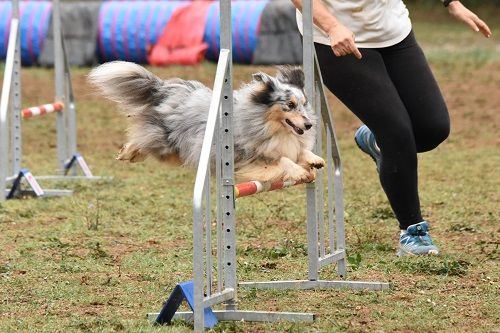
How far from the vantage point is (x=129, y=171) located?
29.6 feet

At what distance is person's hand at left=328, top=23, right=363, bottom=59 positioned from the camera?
178 inches

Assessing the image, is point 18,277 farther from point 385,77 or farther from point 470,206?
point 470,206

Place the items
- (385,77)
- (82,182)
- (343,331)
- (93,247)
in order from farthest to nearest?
(82,182) < (93,247) < (385,77) < (343,331)

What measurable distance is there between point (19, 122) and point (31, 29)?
7.71m

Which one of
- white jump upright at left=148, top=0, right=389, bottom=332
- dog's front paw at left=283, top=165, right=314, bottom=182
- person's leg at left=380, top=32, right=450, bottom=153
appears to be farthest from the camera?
person's leg at left=380, top=32, right=450, bottom=153

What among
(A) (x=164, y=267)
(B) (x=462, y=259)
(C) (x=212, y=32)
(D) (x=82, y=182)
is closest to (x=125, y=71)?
(A) (x=164, y=267)

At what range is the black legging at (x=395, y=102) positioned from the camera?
495 centimetres

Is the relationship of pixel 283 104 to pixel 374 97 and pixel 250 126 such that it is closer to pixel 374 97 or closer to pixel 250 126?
pixel 250 126

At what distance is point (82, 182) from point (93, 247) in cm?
257

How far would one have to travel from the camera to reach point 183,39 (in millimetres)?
15273

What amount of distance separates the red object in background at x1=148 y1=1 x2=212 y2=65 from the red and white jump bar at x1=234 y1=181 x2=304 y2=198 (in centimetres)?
1049

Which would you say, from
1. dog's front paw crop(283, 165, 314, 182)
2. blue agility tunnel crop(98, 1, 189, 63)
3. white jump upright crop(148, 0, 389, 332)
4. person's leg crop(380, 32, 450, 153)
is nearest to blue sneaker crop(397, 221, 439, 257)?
person's leg crop(380, 32, 450, 153)

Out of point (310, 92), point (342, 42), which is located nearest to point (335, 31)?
point (342, 42)

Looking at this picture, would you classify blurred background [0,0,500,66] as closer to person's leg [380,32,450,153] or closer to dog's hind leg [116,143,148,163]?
person's leg [380,32,450,153]
